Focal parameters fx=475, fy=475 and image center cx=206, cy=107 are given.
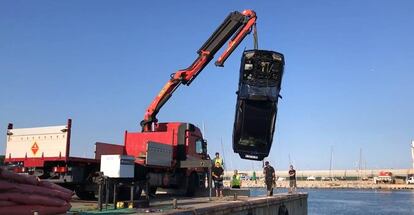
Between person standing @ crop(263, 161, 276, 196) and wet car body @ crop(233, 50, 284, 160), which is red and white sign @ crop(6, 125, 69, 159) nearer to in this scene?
wet car body @ crop(233, 50, 284, 160)

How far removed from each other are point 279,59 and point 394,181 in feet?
344

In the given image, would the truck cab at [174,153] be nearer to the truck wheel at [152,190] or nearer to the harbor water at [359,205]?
the truck wheel at [152,190]

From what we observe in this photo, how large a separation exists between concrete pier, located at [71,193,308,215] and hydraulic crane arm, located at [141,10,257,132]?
5.26m

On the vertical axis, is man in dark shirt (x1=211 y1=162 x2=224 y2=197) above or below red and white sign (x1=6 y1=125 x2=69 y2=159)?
below

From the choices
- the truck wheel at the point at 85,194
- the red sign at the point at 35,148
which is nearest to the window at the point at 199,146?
the truck wheel at the point at 85,194

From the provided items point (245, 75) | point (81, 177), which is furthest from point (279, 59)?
point (81, 177)

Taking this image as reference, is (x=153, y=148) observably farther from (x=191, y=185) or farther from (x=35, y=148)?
(x=35, y=148)

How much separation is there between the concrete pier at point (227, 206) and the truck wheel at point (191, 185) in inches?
86.3

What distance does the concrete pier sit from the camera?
1149cm

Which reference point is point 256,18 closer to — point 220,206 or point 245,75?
point 245,75

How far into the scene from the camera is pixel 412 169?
4973 inches

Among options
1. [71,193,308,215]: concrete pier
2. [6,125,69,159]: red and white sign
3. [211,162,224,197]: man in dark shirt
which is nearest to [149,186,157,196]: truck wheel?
[71,193,308,215]: concrete pier

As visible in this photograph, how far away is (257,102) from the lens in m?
18.1

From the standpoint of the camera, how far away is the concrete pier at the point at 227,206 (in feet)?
37.7
